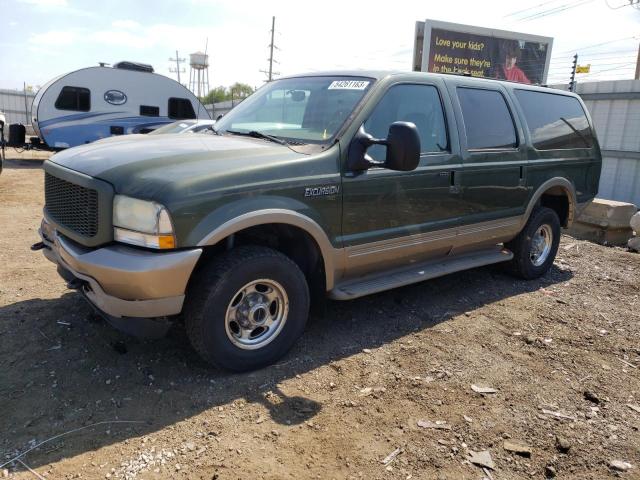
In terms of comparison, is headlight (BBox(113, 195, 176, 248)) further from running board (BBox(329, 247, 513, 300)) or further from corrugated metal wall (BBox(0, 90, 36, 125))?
Answer: corrugated metal wall (BBox(0, 90, 36, 125))

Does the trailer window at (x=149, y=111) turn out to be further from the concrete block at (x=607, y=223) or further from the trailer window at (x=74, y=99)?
the concrete block at (x=607, y=223)

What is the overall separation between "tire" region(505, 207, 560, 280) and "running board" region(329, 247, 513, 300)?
0.94 feet

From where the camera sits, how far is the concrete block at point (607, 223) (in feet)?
26.0

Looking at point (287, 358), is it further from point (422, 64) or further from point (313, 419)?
point (422, 64)

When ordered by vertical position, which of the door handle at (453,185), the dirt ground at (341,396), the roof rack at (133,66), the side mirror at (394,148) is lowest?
the dirt ground at (341,396)

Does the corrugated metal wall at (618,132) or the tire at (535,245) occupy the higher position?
the corrugated metal wall at (618,132)

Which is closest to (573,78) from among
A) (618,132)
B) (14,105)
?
(618,132)

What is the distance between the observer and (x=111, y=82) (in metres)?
15.4

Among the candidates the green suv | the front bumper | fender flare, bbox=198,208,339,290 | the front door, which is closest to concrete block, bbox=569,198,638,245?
the green suv

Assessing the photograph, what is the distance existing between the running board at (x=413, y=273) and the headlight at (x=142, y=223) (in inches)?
54.1

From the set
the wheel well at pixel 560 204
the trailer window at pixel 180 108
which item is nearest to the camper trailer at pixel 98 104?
the trailer window at pixel 180 108

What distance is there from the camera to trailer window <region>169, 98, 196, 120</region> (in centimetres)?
1664

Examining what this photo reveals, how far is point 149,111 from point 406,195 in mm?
13942

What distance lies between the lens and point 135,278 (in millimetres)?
2834
